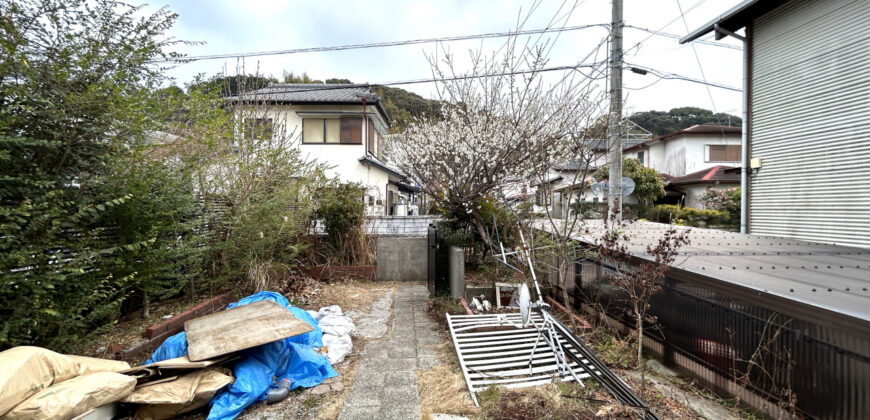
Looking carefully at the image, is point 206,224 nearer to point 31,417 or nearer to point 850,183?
point 31,417

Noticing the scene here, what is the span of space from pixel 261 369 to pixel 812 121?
8.68 m

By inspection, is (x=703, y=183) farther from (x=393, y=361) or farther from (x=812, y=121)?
(x=393, y=361)

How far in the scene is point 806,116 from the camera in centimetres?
567

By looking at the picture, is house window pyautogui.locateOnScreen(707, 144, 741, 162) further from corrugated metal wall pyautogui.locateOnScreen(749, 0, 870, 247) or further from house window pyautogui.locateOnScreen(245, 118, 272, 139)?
house window pyautogui.locateOnScreen(245, 118, 272, 139)

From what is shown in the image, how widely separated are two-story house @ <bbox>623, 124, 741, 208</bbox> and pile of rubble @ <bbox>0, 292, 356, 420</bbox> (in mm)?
18648

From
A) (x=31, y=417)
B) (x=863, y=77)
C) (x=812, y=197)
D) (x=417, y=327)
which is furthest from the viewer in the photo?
(x=812, y=197)

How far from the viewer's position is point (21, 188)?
83.1 inches

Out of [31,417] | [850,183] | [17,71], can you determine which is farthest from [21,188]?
[850,183]

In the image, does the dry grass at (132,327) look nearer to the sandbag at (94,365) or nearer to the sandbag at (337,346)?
the sandbag at (94,365)

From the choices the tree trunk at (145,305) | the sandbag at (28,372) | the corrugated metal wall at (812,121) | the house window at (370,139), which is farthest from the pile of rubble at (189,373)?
the house window at (370,139)

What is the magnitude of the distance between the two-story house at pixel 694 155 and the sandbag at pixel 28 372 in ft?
65.2

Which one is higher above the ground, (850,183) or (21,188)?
(850,183)

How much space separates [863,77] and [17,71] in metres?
9.43

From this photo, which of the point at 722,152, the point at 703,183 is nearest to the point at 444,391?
the point at 703,183
